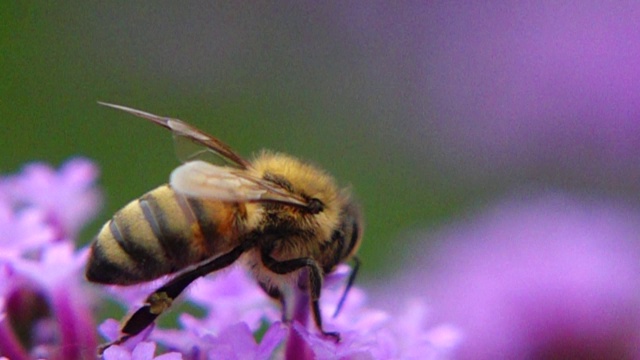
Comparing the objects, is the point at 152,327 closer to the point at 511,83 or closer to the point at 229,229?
the point at 229,229

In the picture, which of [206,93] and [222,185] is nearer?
[222,185]

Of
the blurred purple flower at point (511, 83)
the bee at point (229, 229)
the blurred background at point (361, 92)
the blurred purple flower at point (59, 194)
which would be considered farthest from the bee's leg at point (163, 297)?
the blurred purple flower at point (511, 83)

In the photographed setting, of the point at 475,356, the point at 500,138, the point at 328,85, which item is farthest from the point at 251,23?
the point at 475,356

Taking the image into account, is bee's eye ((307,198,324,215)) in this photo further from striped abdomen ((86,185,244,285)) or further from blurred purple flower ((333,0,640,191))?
blurred purple flower ((333,0,640,191))

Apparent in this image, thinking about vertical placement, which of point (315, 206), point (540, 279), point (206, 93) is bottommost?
point (206, 93)

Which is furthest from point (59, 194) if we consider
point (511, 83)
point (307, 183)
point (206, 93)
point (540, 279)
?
point (206, 93)

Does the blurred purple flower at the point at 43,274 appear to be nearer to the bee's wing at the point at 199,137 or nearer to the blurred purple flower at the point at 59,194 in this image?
the blurred purple flower at the point at 59,194

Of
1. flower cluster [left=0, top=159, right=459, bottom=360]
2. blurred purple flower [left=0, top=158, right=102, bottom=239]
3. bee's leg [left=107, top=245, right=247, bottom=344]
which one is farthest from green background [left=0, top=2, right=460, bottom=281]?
bee's leg [left=107, top=245, right=247, bottom=344]
